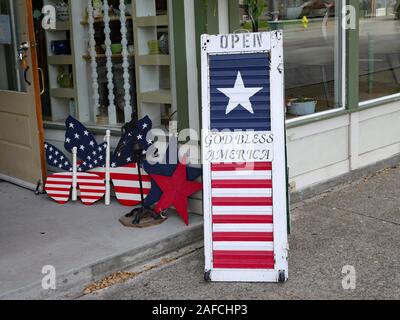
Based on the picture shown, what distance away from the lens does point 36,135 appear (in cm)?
543

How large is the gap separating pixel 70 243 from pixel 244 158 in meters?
1.40

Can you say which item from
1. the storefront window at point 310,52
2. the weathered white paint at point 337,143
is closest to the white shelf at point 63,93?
the weathered white paint at point 337,143

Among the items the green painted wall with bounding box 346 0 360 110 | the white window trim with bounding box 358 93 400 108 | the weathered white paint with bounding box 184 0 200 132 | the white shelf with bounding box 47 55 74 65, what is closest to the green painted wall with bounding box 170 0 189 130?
the weathered white paint with bounding box 184 0 200 132

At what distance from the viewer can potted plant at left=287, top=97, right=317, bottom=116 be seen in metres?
5.47

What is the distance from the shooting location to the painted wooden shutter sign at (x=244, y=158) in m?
3.85

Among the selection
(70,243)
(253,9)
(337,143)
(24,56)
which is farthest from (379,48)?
(70,243)

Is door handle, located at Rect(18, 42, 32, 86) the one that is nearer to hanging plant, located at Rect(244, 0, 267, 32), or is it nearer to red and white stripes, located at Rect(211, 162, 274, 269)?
hanging plant, located at Rect(244, 0, 267, 32)

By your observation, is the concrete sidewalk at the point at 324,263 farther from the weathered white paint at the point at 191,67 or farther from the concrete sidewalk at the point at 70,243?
the weathered white paint at the point at 191,67

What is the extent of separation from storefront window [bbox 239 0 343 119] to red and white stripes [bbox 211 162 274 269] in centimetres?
162

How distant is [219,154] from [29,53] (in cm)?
228

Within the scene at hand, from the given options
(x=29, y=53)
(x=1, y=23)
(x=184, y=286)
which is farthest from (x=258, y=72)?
(x=1, y=23)
